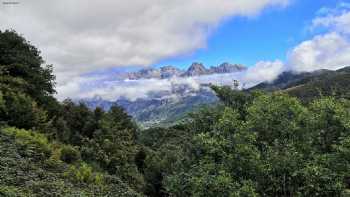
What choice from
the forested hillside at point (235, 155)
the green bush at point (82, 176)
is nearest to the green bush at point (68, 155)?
the forested hillside at point (235, 155)

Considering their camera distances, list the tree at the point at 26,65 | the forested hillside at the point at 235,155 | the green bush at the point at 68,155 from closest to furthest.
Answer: the forested hillside at the point at 235,155
the green bush at the point at 68,155
the tree at the point at 26,65

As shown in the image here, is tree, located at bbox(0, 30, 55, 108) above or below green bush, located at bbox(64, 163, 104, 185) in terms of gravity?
above

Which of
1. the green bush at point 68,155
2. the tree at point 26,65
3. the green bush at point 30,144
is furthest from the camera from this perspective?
the tree at point 26,65

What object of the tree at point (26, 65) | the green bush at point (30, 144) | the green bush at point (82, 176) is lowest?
the green bush at point (82, 176)

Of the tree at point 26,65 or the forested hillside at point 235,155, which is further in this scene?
the tree at point 26,65

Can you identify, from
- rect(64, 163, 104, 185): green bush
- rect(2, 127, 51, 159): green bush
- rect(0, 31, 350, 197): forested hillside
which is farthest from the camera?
rect(2, 127, 51, 159): green bush

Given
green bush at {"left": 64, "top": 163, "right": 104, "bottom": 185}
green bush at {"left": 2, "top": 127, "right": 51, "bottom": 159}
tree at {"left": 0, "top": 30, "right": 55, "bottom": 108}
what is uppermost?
tree at {"left": 0, "top": 30, "right": 55, "bottom": 108}

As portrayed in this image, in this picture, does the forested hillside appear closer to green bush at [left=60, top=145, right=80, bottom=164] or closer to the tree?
green bush at [left=60, top=145, right=80, bottom=164]

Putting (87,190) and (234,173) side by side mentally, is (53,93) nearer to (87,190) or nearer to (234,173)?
(87,190)

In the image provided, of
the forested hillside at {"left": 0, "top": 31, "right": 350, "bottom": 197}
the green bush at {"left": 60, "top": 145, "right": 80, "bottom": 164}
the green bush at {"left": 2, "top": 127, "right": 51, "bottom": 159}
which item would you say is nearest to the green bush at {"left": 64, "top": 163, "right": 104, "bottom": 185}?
the forested hillside at {"left": 0, "top": 31, "right": 350, "bottom": 197}

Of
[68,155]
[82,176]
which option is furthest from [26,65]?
[82,176]

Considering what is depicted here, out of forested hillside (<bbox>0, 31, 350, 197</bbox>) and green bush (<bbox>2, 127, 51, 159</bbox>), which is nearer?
forested hillside (<bbox>0, 31, 350, 197</bbox>)

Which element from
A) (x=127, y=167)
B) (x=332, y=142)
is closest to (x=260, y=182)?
(x=332, y=142)

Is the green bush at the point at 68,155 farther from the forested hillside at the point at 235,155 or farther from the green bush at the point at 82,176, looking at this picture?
the green bush at the point at 82,176
